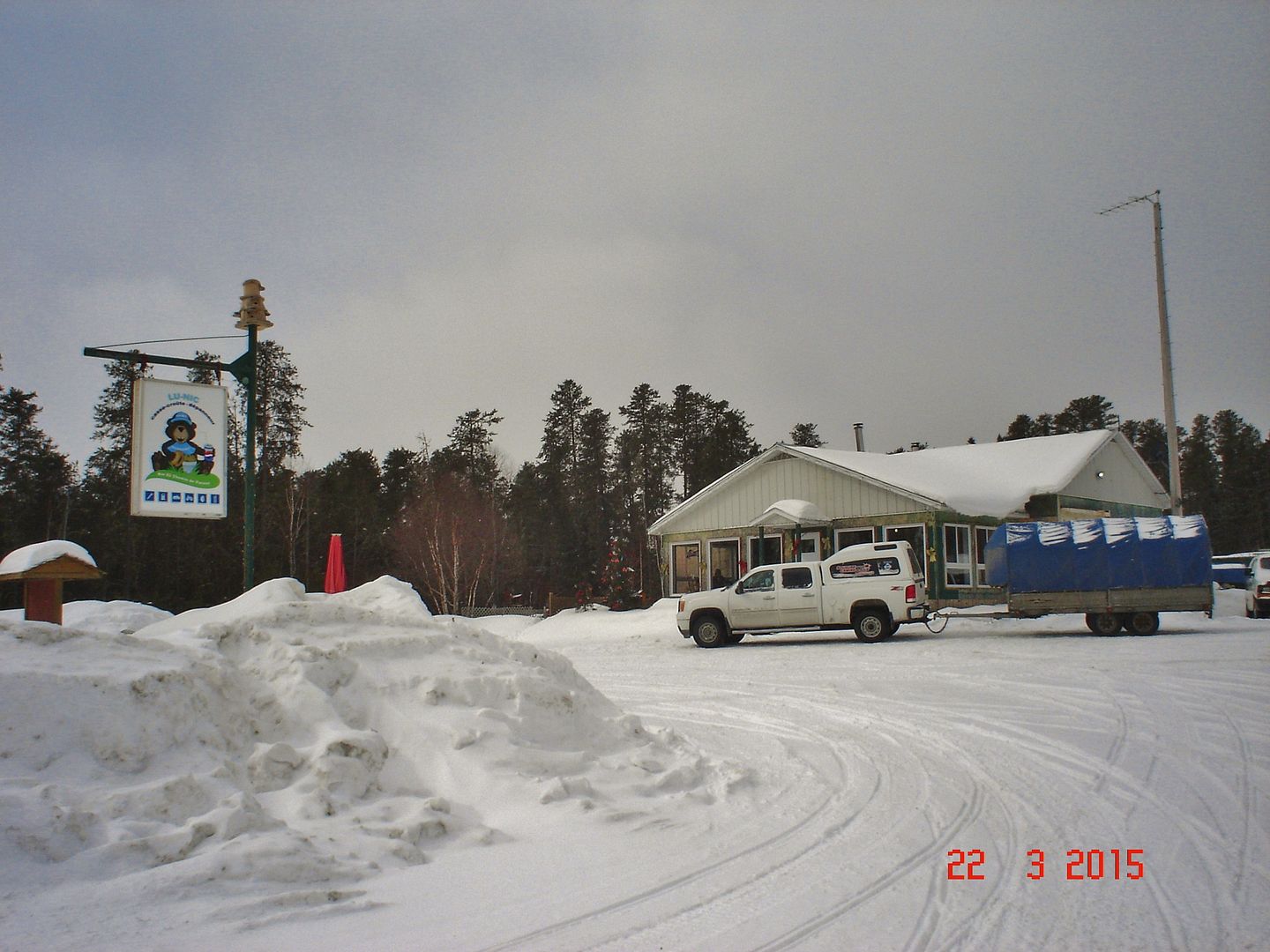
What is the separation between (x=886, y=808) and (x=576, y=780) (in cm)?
215

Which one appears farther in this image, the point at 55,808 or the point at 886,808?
the point at 886,808

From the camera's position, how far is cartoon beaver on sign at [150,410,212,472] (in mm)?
12812

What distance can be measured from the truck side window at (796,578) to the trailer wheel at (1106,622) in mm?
6087

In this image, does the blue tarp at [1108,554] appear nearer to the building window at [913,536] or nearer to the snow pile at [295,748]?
the building window at [913,536]

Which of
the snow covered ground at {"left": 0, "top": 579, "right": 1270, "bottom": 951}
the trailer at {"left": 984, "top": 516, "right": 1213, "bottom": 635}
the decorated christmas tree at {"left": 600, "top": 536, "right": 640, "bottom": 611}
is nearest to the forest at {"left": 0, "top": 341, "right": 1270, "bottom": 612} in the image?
the decorated christmas tree at {"left": 600, "top": 536, "right": 640, "bottom": 611}

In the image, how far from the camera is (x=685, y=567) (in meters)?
35.6

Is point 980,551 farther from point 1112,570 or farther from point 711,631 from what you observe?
point 711,631

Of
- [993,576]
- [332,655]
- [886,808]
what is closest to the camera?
[886,808]

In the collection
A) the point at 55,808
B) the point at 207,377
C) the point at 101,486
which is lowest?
the point at 55,808

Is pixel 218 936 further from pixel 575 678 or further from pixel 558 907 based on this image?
pixel 575 678

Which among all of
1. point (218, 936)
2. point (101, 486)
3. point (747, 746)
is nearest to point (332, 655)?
point (218, 936)

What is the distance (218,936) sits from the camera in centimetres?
409

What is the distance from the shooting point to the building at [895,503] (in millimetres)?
29172

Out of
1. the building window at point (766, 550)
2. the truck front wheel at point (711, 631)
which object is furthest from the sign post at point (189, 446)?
the building window at point (766, 550)
